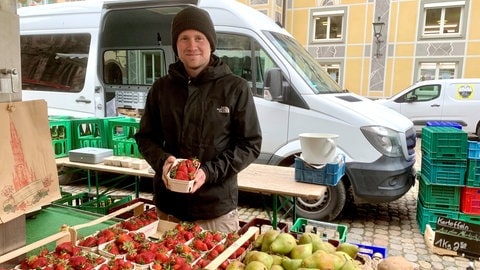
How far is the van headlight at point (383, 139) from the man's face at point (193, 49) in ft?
9.29

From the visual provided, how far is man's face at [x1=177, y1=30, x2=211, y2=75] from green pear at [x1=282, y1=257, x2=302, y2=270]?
0.97 m

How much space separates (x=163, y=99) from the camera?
1860mm

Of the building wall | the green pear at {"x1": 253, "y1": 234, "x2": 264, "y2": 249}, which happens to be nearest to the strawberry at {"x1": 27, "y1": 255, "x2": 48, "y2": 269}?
the green pear at {"x1": 253, "y1": 234, "x2": 264, "y2": 249}

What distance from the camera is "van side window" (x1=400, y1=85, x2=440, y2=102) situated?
10289 mm

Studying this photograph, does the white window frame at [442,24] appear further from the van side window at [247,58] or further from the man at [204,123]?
the man at [204,123]

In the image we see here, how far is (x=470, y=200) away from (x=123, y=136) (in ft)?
12.8

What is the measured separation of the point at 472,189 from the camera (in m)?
3.86

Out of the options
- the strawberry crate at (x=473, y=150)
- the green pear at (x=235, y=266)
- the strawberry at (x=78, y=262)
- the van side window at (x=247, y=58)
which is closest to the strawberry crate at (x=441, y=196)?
the strawberry crate at (x=473, y=150)

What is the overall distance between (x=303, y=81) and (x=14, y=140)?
344cm

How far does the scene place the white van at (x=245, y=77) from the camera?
421 cm

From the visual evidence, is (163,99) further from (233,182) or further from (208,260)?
(208,260)

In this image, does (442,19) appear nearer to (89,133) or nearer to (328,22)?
(328,22)

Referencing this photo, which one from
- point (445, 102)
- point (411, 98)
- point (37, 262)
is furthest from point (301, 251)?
point (411, 98)

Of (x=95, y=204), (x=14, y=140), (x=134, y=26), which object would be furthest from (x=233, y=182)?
(x=134, y=26)
